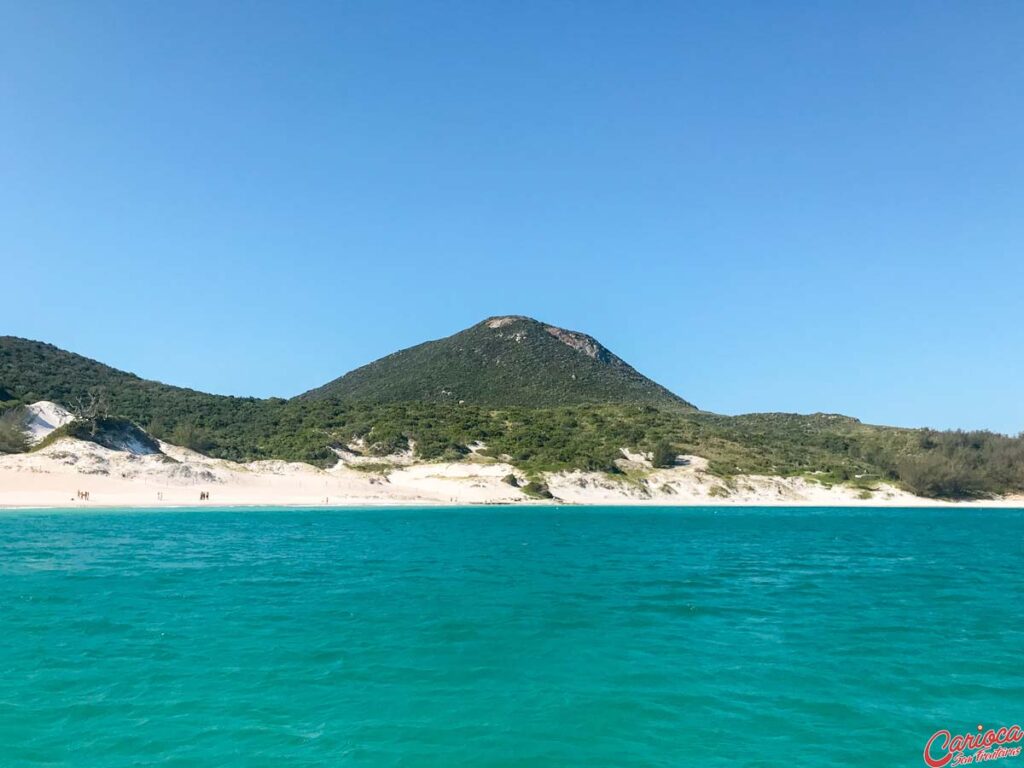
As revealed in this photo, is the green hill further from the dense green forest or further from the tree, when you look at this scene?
the tree

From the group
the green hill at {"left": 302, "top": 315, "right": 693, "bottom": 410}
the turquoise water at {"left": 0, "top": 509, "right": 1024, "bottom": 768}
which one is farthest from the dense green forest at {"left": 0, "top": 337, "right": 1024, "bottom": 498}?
the turquoise water at {"left": 0, "top": 509, "right": 1024, "bottom": 768}

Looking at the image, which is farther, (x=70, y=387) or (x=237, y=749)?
(x=70, y=387)

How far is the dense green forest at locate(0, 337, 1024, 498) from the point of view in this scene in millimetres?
84500

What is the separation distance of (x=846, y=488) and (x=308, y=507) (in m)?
61.2

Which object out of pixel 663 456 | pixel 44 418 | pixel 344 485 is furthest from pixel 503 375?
pixel 44 418

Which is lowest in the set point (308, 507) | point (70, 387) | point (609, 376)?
point (308, 507)

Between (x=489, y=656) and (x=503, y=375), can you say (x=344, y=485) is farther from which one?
(x=503, y=375)

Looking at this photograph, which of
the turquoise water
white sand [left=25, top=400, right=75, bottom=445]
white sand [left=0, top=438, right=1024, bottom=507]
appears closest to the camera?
the turquoise water

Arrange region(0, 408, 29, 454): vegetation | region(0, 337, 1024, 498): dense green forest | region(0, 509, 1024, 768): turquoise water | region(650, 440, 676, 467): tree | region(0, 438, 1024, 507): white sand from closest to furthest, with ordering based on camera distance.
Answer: region(0, 509, 1024, 768): turquoise water
region(0, 438, 1024, 507): white sand
region(0, 408, 29, 454): vegetation
region(0, 337, 1024, 498): dense green forest
region(650, 440, 676, 467): tree

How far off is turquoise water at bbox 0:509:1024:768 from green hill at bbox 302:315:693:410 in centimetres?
11058

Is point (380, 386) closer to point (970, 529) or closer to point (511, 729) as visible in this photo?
point (970, 529)

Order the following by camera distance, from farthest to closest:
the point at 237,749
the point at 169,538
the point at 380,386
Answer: the point at 380,386 < the point at 169,538 < the point at 237,749

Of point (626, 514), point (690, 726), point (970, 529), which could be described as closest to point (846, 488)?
point (970, 529)

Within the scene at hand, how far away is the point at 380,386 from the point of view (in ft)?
521
